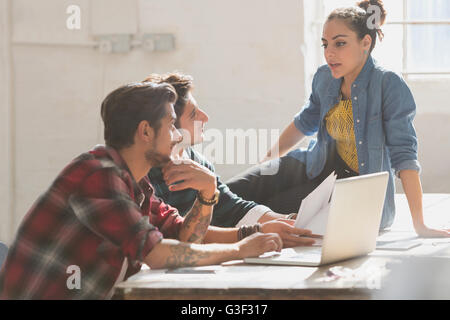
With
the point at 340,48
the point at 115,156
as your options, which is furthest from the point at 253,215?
the point at 115,156

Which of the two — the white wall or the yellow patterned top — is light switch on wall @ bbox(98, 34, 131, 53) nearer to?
the white wall

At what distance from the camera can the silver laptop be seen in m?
1.46

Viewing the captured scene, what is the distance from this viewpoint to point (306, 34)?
4793 millimetres

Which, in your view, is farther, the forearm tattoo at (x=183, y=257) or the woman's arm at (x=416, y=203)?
the woman's arm at (x=416, y=203)

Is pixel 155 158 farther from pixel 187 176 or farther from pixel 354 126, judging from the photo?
pixel 354 126

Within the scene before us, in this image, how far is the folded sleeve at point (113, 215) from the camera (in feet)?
4.76

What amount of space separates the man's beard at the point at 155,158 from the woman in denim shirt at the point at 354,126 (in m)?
0.92

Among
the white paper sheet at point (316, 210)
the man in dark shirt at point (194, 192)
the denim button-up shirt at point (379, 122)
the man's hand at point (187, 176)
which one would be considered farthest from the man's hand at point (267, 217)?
the man's hand at point (187, 176)

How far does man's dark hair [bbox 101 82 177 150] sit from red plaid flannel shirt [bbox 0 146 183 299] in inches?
4.7

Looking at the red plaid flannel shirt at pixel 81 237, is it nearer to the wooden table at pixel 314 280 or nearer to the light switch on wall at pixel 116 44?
the wooden table at pixel 314 280

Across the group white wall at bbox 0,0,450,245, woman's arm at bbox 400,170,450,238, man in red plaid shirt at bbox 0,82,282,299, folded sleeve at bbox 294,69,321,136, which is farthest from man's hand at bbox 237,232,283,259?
white wall at bbox 0,0,450,245

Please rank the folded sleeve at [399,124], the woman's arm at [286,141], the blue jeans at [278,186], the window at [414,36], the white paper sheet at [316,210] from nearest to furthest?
the white paper sheet at [316,210]
the folded sleeve at [399,124]
the blue jeans at [278,186]
the woman's arm at [286,141]
the window at [414,36]

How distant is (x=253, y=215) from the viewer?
2.47 meters

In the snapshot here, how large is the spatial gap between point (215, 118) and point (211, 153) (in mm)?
252
